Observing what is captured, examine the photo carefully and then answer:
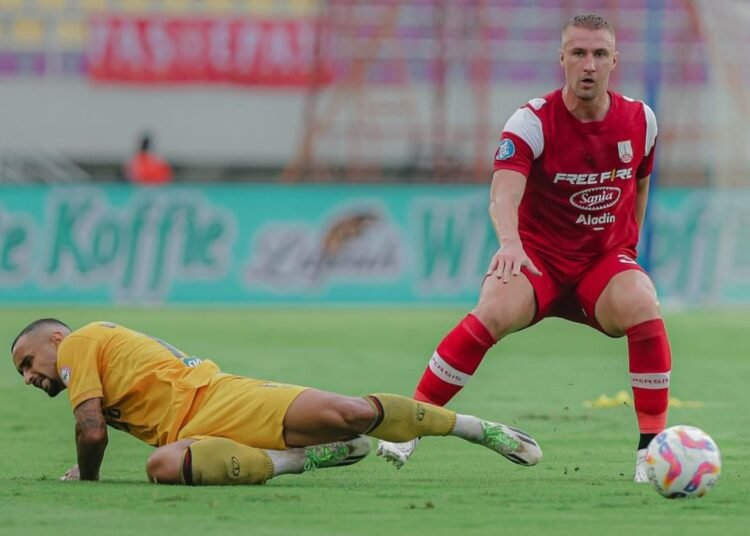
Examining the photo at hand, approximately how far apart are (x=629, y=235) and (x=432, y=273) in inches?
578

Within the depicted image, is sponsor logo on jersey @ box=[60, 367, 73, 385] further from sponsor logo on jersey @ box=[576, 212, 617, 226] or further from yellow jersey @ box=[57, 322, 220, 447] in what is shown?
sponsor logo on jersey @ box=[576, 212, 617, 226]

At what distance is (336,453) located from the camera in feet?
23.2

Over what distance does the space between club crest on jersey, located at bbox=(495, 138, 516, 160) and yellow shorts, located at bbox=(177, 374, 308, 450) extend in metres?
1.46

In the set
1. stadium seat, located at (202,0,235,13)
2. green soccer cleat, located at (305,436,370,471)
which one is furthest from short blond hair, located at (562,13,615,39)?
stadium seat, located at (202,0,235,13)

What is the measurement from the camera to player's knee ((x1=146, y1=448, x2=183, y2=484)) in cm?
682

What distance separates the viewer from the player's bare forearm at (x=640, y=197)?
811 centimetres

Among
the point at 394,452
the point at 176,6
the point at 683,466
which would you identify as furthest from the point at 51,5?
the point at 683,466

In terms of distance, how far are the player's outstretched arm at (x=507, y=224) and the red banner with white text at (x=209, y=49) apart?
2465 cm

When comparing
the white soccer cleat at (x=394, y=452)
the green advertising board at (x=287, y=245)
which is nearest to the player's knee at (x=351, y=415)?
the white soccer cleat at (x=394, y=452)

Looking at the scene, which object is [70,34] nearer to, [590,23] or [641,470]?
[590,23]

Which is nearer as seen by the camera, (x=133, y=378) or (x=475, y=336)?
(x=133, y=378)

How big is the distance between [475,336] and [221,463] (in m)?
1.49

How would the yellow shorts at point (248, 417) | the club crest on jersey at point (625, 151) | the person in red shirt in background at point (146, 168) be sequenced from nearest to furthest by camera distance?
the yellow shorts at point (248, 417) < the club crest on jersey at point (625, 151) < the person in red shirt in background at point (146, 168)

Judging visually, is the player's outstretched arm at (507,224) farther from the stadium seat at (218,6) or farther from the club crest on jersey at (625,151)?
the stadium seat at (218,6)
